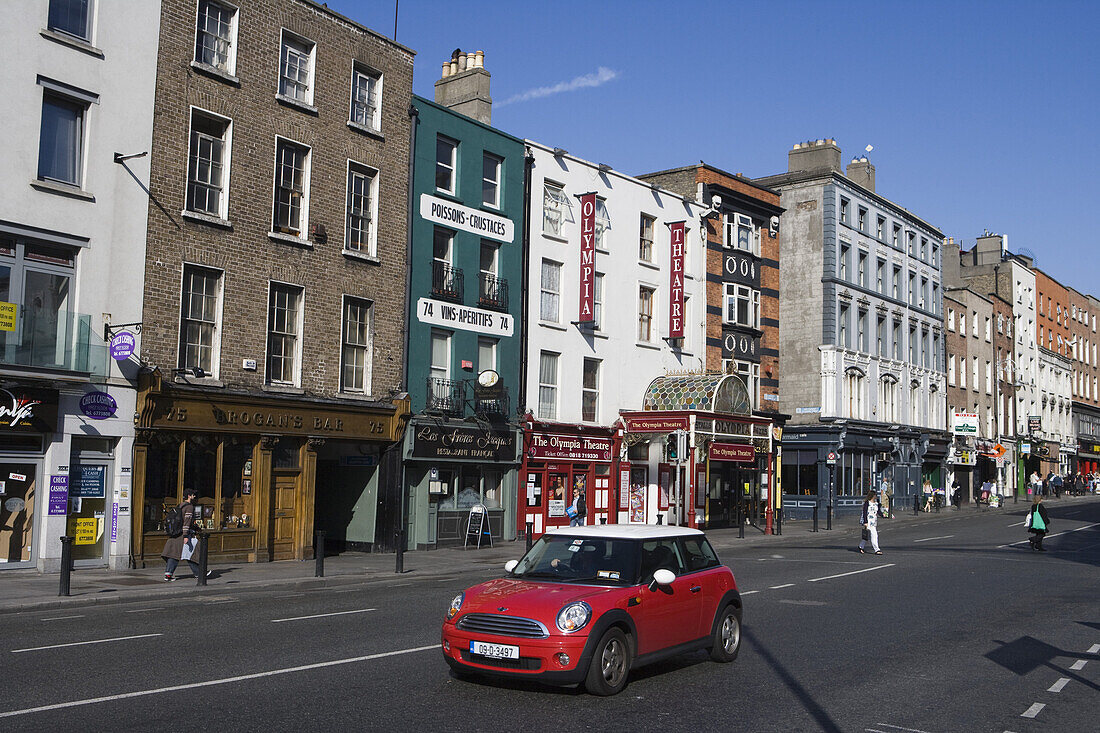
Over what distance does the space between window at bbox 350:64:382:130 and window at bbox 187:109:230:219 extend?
4.23 metres

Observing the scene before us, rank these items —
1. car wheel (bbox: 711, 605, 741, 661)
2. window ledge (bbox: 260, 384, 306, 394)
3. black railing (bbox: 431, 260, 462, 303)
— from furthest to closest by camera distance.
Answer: black railing (bbox: 431, 260, 462, 303) → window ledge (bbox: 260, 384, 306, 394) → car wheel (bbox: 711, 605, 741, 661)

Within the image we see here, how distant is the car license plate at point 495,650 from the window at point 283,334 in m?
16.5

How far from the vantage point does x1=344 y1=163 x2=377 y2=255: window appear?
26.6 metres

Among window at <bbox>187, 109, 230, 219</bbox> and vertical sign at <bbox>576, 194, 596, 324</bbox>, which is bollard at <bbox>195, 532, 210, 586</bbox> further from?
vertical sign at <bbox>576, 194, 596, 324</bbox>

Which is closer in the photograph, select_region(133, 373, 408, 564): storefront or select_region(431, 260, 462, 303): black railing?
select_region(133, 373, 408, 564): storefront

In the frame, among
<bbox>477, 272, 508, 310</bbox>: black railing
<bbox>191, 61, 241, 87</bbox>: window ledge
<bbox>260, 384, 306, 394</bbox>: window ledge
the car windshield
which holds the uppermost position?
<bbox>191, 61, 241, 87</bbox>: window ledge

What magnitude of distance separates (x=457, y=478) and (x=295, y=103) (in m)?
11.3

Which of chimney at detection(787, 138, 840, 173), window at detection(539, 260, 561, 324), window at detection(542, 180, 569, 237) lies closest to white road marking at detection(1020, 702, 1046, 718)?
window at detection(539, 260, 561, 324)

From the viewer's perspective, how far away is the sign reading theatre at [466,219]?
28516mm

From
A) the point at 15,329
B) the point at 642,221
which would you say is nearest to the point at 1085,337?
the point at 642,221

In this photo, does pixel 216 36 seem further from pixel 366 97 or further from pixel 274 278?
pixel 274 278

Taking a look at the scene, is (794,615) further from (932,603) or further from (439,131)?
(439,131)

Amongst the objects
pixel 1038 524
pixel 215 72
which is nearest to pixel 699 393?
pixel 1038 524

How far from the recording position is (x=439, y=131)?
95.0 ft
